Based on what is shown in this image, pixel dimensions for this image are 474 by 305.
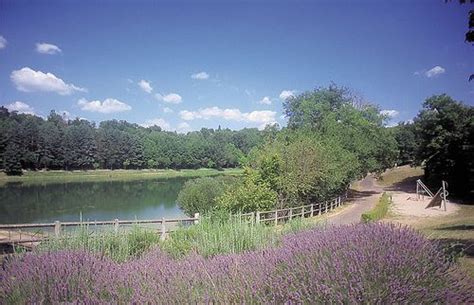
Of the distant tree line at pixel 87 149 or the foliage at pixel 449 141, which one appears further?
the distant tree line at pixel 87 149

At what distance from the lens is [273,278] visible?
132 inches

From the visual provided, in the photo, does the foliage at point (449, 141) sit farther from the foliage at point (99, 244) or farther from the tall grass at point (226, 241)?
the foliage at point (99, 244)

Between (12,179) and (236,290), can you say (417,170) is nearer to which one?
(236,290)

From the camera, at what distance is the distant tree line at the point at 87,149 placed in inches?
3308

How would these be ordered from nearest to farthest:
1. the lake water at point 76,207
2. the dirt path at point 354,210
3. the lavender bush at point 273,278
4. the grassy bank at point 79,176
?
the lavender bush at point 273,278
the dirt path at point 354,210
the lake water at point 76,207
the grassy bank at point 79,176

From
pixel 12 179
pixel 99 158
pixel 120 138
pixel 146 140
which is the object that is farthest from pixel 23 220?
pixel 146 140

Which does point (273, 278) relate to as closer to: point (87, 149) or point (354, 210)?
point (354, 210)

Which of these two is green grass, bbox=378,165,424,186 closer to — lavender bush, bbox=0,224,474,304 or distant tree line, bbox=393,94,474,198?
distant tree line, bbox=393,94,474,198

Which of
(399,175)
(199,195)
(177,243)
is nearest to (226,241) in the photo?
(177,243)

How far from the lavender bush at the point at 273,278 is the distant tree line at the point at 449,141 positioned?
36741mm

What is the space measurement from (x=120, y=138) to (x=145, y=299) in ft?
380

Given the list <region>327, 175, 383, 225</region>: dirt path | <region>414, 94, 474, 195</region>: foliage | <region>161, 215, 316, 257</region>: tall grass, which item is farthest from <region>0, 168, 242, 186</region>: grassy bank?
<region>161, 215, 316, 257</region>: tall grass

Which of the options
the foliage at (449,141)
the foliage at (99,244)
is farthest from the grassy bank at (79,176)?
the foliage at (99,244)

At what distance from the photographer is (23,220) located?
34031 millimetres
